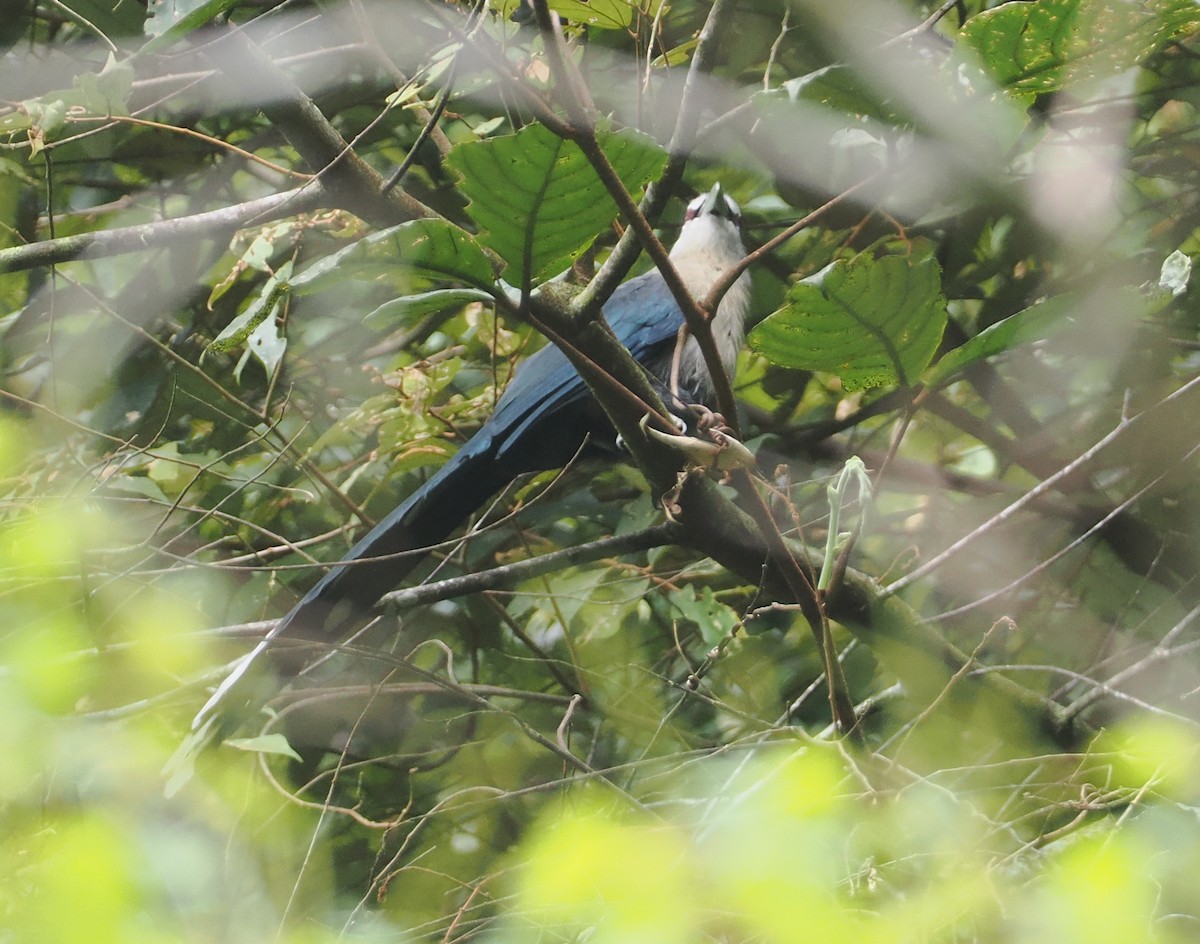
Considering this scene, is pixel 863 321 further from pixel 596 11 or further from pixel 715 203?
pixel 715 203

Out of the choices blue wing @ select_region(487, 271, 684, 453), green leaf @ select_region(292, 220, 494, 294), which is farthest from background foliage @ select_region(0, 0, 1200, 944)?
blue wing @ select_region(487, 271, 684, 453)

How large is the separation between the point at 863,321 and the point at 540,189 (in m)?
0.39

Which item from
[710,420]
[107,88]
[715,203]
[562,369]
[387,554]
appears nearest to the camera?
[107,88]

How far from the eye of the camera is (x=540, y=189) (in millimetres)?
1034

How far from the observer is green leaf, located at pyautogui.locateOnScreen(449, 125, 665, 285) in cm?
100

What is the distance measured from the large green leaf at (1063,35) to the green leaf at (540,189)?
0.37 meters

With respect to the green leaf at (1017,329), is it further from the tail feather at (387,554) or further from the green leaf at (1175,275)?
the tail feather at (387,554)

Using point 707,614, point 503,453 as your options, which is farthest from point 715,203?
point 707,614

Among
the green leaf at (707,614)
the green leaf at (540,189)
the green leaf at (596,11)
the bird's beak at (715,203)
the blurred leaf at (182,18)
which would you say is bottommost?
the green leaf at (707,614)

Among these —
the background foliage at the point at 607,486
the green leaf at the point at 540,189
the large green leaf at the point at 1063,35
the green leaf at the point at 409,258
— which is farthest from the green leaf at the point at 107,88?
the large green leaf at the point at 1063,35

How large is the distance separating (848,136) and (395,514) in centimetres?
104

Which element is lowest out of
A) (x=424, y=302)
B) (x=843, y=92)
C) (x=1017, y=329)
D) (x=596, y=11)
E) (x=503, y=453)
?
(x=503, y=453)

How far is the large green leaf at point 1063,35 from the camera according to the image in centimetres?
108

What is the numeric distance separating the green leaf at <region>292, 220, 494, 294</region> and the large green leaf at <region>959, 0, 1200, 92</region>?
0.55 metres
